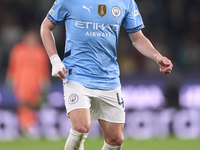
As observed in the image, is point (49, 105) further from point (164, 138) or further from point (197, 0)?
point (197, 0)

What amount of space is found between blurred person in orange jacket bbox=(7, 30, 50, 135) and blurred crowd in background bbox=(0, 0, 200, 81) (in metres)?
0.93

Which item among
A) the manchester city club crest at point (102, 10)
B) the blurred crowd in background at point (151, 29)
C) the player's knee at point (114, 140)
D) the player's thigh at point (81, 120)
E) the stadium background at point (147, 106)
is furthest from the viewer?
the blurred crowd in background at point (151, 29)

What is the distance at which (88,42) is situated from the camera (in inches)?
198

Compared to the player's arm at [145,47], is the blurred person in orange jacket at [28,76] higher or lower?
lower

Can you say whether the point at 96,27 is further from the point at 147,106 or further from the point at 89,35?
the point at 147,106

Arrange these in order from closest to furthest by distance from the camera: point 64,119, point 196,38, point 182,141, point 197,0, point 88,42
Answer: point 88,42 → point 182,141 → point 64,119 → point 196,38 → point 197,0

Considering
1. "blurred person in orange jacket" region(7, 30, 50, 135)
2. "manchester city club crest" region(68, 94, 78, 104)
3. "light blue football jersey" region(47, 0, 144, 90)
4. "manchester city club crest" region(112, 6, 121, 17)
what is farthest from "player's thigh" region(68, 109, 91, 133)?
"blurred person in orange jacket" region(7, 30, 50, 135)

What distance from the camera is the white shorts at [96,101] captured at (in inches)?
192

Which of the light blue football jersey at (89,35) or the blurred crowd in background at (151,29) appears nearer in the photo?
the light blue football jersey at (89,35)

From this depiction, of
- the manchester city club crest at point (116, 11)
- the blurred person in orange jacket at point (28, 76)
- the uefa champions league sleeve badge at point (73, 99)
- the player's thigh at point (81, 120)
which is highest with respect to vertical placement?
the manchester city club crest at point (116, 11)

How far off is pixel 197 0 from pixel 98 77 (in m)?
10.1

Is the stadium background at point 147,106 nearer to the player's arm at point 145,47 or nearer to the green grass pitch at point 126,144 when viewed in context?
the green grass pitch at point 126,144

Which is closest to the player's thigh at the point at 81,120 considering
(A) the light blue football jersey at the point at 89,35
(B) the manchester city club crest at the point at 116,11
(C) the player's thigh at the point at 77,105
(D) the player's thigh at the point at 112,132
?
(C) the player's thigh at the point at 77,105

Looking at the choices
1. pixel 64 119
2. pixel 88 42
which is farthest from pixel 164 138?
pixel 88 42
